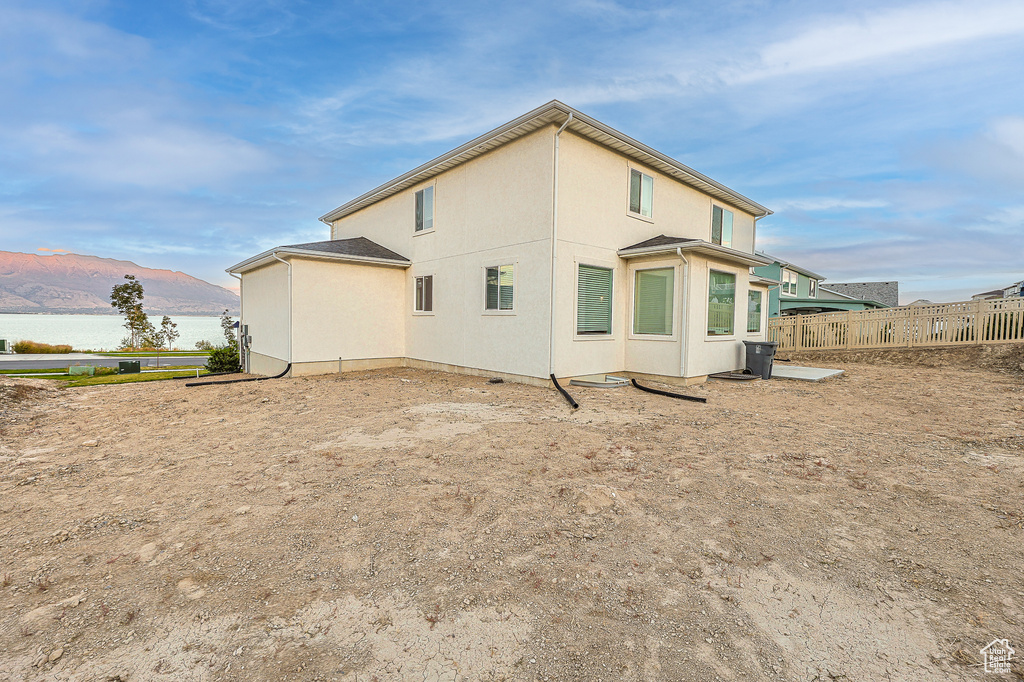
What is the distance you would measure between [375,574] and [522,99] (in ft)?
67.9

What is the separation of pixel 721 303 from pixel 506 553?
976 cm

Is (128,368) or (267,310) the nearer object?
(267,310)

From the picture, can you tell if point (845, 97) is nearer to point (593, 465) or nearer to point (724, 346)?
point (724, 346)

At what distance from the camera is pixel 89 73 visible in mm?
15867

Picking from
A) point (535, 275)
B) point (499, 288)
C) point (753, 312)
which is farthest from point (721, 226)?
point (499, 288)

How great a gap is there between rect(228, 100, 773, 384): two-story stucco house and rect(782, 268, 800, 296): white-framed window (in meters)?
Answer: 22.9

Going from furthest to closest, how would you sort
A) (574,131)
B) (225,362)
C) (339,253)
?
(225,362)
(339,253)
(574,131)

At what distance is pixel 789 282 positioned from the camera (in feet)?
107

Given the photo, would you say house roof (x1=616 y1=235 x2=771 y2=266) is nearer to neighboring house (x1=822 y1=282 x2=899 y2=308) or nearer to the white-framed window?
the white-framed window

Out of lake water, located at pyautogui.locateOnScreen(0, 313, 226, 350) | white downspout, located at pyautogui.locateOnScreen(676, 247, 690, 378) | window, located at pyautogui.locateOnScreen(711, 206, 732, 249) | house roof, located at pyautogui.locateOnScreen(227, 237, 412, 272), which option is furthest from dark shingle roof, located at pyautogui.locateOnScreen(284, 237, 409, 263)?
lake water, located at pyautogui.locateOnScreen(0, 313, 226, 350)

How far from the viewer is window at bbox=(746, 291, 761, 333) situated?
38.3 ft

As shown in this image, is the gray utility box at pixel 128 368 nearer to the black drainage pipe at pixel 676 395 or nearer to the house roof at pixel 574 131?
the house roof at pixel 574 131

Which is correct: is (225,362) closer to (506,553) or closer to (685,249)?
(685,249)

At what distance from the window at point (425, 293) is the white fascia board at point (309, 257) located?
859 millimetres
